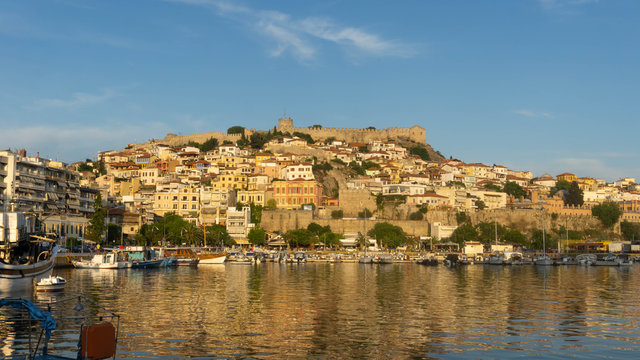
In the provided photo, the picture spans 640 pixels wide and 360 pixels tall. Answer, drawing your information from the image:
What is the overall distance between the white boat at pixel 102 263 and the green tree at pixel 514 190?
87.8 meters

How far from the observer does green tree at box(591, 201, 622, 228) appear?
108 metres

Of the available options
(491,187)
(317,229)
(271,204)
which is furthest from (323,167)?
(491,187)

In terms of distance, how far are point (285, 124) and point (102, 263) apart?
94.2 meters

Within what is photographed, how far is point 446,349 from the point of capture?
1753 cm

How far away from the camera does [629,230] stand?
109 m

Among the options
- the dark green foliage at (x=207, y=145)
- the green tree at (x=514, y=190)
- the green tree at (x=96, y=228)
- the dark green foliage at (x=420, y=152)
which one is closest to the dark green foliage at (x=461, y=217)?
the green tree at (x=514, y=190)

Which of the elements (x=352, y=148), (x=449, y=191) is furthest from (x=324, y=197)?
(x=352, y=148)

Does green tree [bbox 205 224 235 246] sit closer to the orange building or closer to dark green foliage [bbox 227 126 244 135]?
the orange building

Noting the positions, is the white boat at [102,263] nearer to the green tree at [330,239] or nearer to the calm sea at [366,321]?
the calm sea at [366,321]

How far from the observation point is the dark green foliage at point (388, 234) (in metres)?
89.0

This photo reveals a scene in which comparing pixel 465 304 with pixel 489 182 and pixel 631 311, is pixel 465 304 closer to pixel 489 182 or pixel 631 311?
pixel 631 311

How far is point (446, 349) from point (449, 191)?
9006 cm

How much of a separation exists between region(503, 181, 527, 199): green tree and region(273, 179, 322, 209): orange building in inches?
1857

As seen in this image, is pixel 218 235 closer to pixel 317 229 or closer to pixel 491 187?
pixel 317 229
